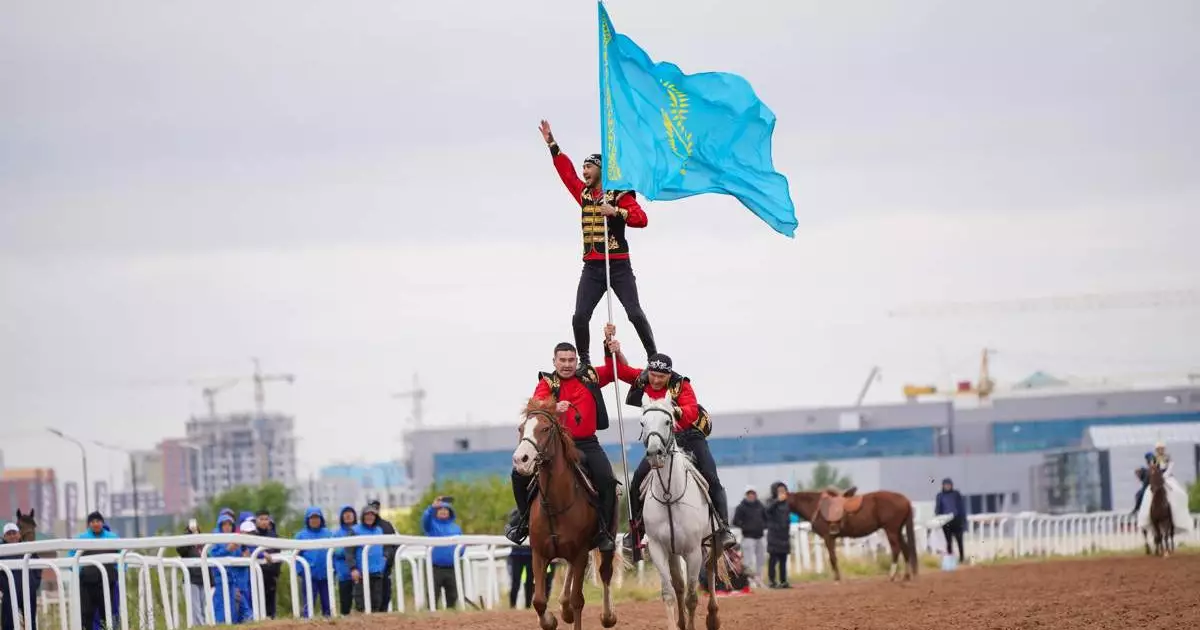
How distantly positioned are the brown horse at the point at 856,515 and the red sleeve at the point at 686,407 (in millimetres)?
18010

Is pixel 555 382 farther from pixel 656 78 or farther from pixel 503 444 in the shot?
pixel 503 444

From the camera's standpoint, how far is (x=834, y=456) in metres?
125

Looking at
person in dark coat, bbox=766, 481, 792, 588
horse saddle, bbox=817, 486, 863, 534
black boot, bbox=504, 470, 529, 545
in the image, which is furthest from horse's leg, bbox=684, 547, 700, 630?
horse saddle, bbox=817, 486, 863, 534

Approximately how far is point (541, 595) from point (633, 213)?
363 cm

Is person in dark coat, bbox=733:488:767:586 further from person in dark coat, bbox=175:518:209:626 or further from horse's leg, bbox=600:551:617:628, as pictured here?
horse's leg, bbox=600:551:617:628

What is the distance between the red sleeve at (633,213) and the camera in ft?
56.2

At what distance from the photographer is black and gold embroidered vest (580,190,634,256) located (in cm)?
1727

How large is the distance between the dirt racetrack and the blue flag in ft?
15.6

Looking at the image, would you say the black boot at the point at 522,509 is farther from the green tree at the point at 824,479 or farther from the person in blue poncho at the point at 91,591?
the green tree at the point at 824,479

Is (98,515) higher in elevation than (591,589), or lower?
higher

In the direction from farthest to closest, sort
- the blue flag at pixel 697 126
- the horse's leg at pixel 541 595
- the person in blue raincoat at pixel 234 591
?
the person in blue raincoat at pixel 234 591 < the blue flag at pixel 697 126 < the horse's leg at pixel 541 595

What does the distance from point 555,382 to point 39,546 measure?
5793 mm

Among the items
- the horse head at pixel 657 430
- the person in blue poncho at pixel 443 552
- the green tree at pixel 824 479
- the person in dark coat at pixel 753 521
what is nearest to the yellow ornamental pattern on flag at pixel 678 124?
the horse head at pixel 657 430

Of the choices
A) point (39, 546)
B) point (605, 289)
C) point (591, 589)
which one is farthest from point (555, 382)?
point (591, 589)
